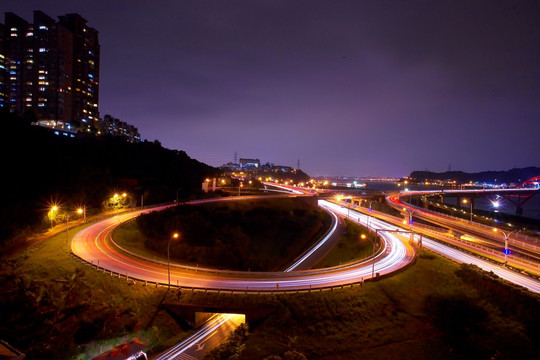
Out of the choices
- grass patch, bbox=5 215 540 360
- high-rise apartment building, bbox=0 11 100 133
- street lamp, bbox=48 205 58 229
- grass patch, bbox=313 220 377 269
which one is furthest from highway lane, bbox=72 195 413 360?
high-rise apartment building, bbox=0 11 100 133

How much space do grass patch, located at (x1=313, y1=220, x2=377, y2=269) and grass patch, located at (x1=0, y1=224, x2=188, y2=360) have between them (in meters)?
26.0

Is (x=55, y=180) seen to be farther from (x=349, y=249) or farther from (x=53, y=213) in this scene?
(x=349, y=249)

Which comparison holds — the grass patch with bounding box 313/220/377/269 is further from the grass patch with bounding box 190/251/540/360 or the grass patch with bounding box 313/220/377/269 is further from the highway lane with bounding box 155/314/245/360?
the highway lane with bounding box 155/314/245/360

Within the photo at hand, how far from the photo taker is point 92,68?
5354 inches

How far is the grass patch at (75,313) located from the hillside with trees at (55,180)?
11329mm

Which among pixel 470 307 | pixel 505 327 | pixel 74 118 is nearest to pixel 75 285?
pixel 470 307

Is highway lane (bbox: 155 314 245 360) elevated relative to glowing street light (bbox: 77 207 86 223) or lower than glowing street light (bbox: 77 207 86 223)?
lower

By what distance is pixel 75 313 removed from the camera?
2117cm

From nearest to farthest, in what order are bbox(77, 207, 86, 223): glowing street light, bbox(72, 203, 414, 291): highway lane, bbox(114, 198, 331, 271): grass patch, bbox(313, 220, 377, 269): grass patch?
1. bbox(72, 203, 414, 291): highway lane
2. bbox(114, 198, 331, 271): grass patch
3. bbox(77, 207, 86, 223): glowing street light
4. bbox(313, 220, 377, 269): grass patch

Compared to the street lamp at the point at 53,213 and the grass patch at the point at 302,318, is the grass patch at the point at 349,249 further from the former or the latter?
the street lamp at the point at 53,213

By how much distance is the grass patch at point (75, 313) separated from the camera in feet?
62.2

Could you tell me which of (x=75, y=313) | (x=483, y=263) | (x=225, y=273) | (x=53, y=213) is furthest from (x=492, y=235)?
(x=53, y=213)

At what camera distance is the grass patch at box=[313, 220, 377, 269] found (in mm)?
44569

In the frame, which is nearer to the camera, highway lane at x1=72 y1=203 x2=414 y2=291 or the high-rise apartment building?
highway lane at x1=72 y1=203 x2=414 y2=291
